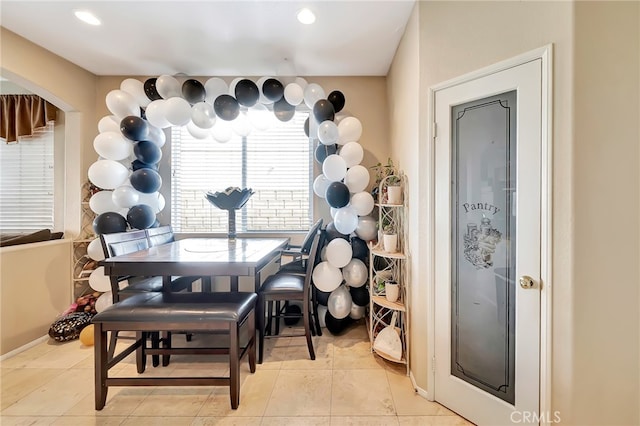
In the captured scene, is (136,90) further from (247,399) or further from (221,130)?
(247,399)

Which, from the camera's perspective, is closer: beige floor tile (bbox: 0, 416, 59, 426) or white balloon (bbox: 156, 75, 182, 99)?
beige floor tile (bbox: 0, 416, 59, 426)

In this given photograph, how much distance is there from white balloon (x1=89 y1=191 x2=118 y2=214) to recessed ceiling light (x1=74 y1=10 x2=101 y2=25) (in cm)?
154

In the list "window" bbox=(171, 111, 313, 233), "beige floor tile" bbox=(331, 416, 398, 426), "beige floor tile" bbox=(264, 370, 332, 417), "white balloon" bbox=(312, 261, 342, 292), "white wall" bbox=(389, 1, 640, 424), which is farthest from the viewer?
"window" bbox=(171, 111, 313, 233)

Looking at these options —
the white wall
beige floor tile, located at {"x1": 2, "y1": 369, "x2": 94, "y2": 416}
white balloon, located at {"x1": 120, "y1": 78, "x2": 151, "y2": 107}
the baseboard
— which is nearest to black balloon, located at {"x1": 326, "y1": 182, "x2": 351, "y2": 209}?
the white wall

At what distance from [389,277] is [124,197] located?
2.70 metres

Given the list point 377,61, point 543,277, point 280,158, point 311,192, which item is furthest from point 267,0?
point 543,277

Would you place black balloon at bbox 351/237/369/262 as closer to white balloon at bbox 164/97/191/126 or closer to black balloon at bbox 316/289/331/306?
black balloon at bbox 316/289/331/306

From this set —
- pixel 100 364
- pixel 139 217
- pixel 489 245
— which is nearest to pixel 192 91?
pixel 139 217

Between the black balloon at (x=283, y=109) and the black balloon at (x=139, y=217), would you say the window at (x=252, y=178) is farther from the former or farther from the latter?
the black balloon at (x=139, y=217)

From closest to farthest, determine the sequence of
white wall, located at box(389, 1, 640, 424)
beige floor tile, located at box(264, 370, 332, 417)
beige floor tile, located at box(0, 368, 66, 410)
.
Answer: white wall, located at box(389, 1, 640, 424) < beige floor tile, located at box(264, 370, 332, 417) < beige floor tile, located at box(0, 368, 66, 410)

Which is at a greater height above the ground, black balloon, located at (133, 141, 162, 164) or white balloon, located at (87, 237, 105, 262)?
black balloon, located at (133, 141, 162, 164)

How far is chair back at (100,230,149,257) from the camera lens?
2.18 meters

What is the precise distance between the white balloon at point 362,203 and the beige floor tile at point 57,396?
2478 millimetres

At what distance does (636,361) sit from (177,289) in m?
3.21
